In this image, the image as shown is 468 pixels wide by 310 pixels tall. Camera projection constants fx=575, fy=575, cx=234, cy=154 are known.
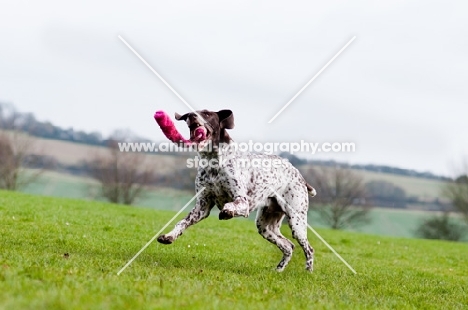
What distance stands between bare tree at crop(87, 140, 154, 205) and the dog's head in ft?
148

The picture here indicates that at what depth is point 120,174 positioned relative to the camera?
53.4 metres

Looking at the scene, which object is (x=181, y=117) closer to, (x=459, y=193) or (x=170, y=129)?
(x=170, y=129)

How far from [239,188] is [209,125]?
96 cm

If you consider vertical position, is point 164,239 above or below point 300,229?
above

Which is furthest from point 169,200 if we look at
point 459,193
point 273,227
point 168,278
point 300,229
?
point 168,278

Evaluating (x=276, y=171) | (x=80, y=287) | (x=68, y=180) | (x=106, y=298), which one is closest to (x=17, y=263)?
(x=80, y=287)

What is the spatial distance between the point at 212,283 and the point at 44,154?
163ft

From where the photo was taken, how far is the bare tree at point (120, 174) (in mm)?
52344

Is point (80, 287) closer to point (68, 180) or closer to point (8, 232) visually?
point (8, 232)

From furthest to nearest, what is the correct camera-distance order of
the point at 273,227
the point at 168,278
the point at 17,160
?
the point at 17,160 → the point at 273,227 → the point at 168,278

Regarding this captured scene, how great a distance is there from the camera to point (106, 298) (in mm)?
4781

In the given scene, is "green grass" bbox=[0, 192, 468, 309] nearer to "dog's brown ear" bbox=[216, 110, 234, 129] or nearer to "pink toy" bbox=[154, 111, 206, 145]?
"pink toy" bbox=[154, 111, 206, 145]

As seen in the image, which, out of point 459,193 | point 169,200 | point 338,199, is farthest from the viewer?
point 169,200

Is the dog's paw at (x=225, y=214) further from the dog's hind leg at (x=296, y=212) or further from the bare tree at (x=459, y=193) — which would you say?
the bare tree at (x=459, y=193)
